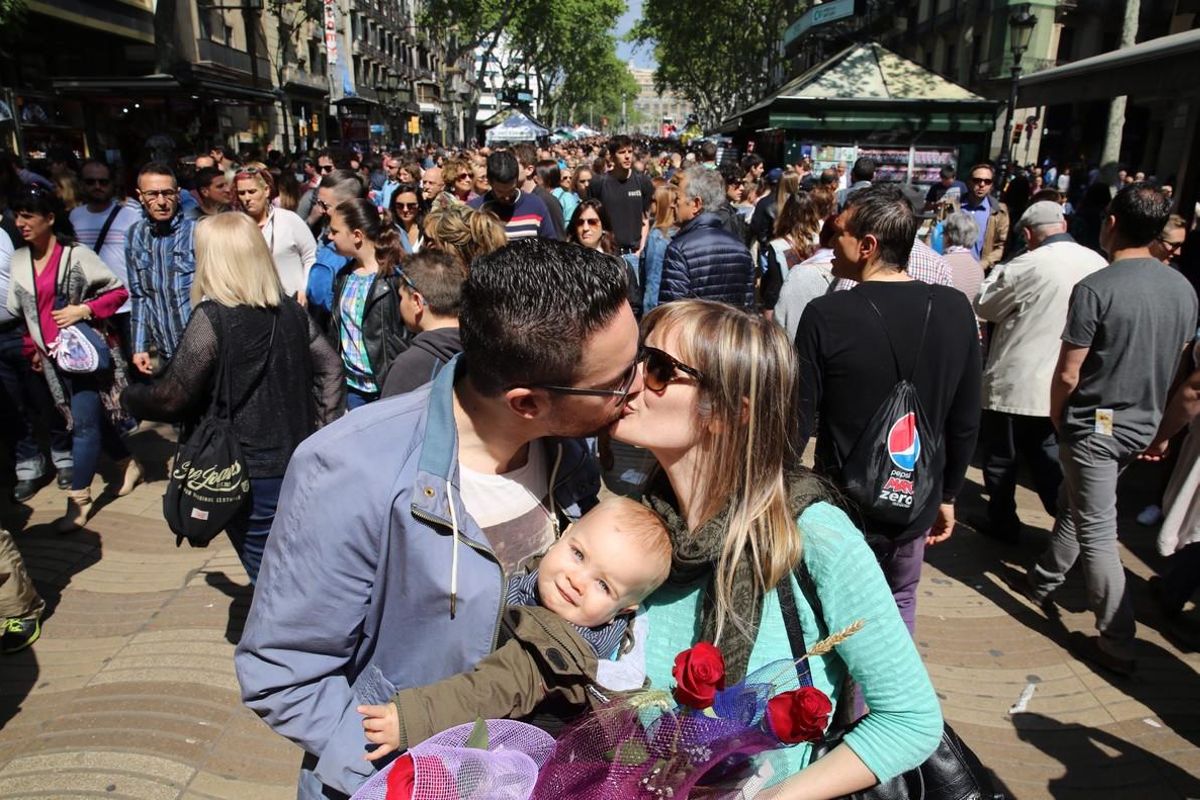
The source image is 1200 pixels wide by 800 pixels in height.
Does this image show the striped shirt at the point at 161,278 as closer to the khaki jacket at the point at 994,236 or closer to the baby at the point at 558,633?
the baby at the point at 558,633

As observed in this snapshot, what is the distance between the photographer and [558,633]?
145 cm

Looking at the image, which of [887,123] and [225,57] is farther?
[225,57]

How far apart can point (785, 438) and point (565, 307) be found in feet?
1.82

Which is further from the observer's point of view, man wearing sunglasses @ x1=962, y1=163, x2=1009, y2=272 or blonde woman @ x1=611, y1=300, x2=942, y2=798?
man wearing sunglasses @ x1=962, y1=163, x2=1009, y2=272

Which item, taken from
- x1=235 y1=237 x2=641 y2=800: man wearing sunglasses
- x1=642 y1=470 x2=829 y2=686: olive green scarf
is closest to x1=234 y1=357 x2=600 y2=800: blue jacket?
x1=235 y1=237 x2=641 y2=800: man wearing sunglasses

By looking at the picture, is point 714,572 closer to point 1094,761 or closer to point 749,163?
point 1094,761

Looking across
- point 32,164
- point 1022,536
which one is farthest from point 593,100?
point 1022,536

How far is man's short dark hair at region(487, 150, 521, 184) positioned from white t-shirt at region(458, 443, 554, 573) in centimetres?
525

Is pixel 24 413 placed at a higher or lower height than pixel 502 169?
lower

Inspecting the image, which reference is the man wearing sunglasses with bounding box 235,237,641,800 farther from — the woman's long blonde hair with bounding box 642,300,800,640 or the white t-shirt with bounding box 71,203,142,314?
the white t-shirt with bounding box 71,203,142,314

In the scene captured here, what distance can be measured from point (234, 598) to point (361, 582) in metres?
3.34

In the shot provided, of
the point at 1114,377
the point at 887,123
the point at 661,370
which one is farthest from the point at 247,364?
the point at 887,123

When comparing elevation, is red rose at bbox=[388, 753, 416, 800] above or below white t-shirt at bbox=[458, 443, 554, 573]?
below

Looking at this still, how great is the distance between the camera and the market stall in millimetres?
13047
